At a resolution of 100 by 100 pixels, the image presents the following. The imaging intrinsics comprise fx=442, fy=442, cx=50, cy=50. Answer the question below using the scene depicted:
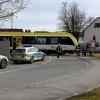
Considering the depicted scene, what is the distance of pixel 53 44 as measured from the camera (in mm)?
59344

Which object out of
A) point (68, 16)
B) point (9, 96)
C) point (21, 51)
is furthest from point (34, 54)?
point (68, 16)

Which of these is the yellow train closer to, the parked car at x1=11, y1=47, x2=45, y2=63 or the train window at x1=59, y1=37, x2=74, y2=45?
the train window at x1=59, y1=37, x2=74, y2=45

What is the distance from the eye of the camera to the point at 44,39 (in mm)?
59625

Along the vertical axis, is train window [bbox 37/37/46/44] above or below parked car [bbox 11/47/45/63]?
above

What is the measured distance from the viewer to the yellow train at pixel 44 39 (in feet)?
192

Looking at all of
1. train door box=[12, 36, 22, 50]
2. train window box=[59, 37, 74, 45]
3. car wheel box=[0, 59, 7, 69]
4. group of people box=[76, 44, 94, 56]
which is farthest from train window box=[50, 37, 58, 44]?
car wheel box=[0, 59, 7, 69]

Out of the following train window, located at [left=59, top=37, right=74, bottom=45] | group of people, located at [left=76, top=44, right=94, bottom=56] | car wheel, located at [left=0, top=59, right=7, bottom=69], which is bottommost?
car wheel, located at [left=0, top=59, right=7, bottom=69]

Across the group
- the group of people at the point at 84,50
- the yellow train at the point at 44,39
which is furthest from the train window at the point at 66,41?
the group of people at the point at 84,50

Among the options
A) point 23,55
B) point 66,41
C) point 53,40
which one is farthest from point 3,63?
point 53,40

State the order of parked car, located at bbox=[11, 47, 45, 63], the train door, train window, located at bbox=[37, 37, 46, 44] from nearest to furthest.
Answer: parked car, located at bbox=[11, 47, 45, 63]
train window, located at bbox=[37, 37, 46, 44]
the train door

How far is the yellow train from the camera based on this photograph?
5866 cm

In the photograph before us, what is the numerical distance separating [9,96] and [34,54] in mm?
24753

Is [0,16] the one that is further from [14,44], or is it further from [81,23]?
[81,23]

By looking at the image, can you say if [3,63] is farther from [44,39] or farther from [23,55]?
[44,39]
